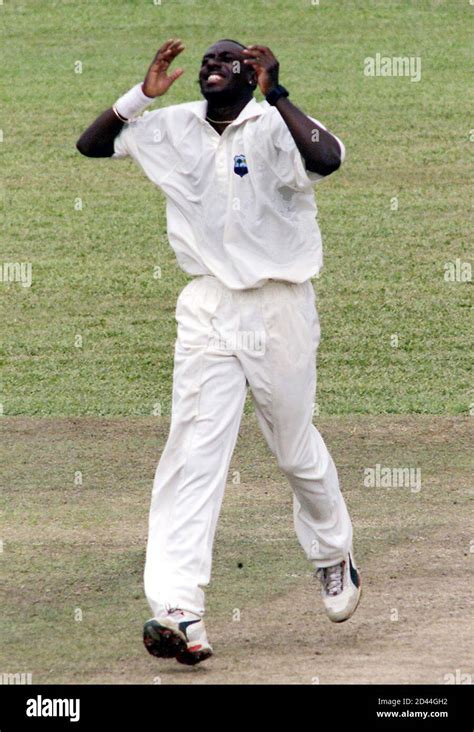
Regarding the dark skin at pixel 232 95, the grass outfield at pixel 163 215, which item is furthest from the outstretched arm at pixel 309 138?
the grass outfield at pixel 163 215

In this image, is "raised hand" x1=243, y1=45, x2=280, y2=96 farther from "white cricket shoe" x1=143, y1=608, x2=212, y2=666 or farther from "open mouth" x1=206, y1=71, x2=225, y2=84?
"white cricket shoe" x1=143, y1=608, x2=212, y2=666

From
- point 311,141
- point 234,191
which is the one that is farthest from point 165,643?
point 311,141

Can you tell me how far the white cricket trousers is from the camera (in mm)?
6637

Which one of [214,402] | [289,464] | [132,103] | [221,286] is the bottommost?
[289,464]

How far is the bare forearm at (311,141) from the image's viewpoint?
251 inches

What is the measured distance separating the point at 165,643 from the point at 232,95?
2218 mm

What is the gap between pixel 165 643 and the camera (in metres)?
6.44

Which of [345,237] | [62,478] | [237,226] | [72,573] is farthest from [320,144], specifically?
[345,237]

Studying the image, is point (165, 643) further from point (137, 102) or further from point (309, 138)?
point (137, 102)

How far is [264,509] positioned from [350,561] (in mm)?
1633

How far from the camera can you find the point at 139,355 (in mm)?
12797

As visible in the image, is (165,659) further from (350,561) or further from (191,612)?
(350,561)

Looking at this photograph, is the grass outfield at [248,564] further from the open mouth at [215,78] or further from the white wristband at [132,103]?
the open mouth at [215,78]

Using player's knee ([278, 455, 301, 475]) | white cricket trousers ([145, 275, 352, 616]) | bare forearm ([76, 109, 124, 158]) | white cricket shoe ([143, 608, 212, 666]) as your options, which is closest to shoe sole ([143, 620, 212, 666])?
white cricket shoe ([143, 608, 212, 666])
